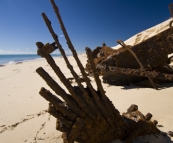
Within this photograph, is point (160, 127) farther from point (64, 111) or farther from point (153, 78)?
point (153, 78)

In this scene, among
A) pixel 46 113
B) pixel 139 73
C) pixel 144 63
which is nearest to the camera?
pixel 46 113

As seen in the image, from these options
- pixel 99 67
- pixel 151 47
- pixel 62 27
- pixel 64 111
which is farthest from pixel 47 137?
pixel 151 47

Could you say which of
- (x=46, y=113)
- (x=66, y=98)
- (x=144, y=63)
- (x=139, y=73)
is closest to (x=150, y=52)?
(x=144, y=63)

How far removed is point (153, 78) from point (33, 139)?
11.2ft

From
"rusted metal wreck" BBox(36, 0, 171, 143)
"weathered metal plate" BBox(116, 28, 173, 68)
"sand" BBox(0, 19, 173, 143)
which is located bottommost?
"sand" BBox(0, 19, 173, 143)

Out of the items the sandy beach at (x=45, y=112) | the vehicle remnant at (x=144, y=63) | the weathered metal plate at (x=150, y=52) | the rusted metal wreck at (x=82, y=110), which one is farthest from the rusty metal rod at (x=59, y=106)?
the weathered metal plate at (x=150, y=52)

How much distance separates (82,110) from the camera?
1771 millimetres

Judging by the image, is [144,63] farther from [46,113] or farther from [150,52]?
[46,113]

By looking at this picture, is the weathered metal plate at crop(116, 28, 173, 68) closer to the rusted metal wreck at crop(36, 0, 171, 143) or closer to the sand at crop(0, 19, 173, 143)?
the sand at crop(0, 19, 173, 143)

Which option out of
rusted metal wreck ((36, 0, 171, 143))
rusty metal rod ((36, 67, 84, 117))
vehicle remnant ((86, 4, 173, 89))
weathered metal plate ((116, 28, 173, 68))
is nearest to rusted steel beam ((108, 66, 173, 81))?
vehicle remnant ((86, 4, 173, 89))

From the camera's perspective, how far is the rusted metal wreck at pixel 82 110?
1601 millimetres

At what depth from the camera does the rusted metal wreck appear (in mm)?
1601

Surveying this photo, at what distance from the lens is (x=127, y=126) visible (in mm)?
2047

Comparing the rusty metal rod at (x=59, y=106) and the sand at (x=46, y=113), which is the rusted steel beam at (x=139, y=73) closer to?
the sand at (x=46, y=113)
